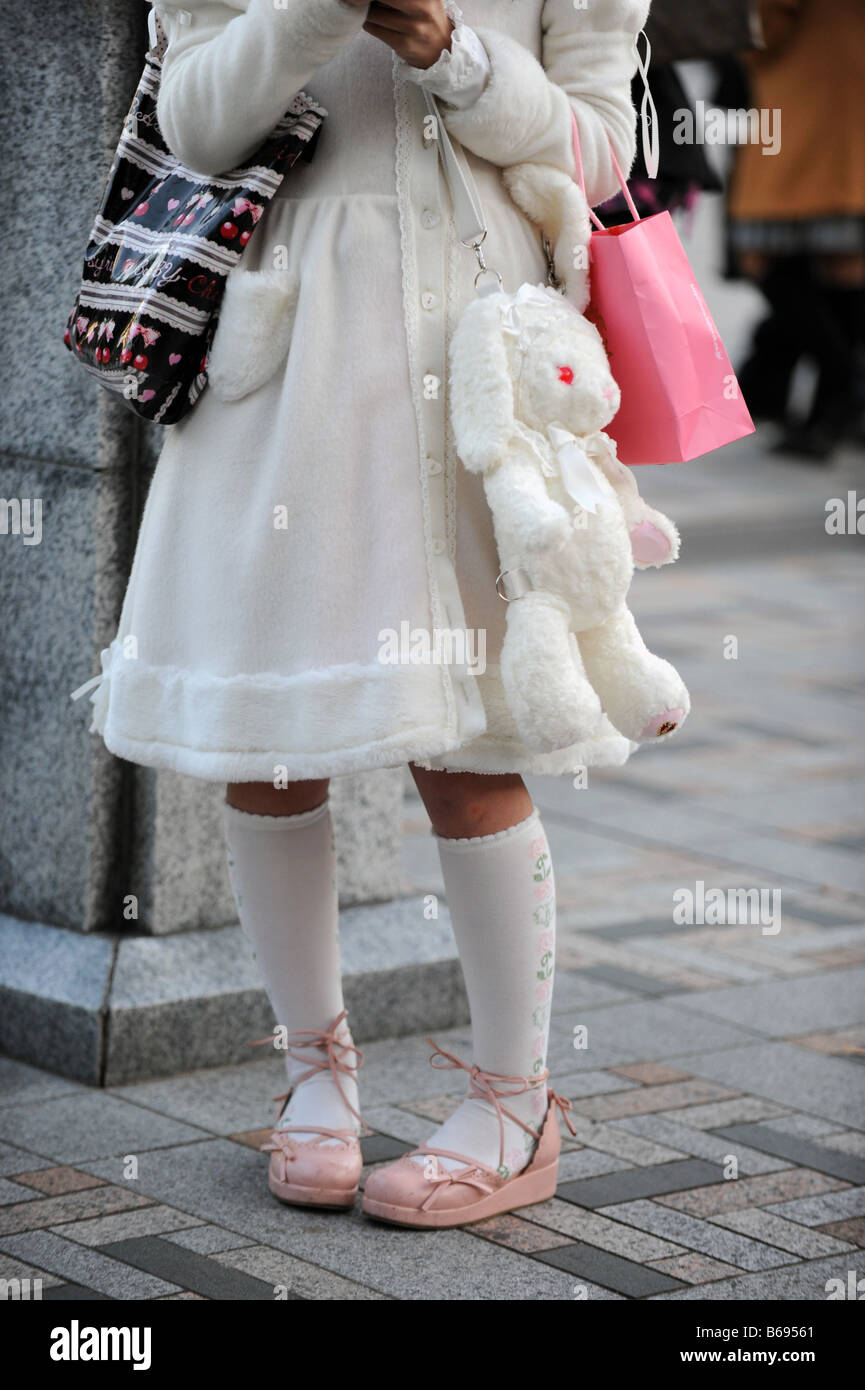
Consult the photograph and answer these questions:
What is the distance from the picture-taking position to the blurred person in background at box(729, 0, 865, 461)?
359 inches

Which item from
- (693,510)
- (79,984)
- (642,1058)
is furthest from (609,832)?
(693,510)

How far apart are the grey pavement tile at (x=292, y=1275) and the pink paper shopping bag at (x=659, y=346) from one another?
109 centimetres

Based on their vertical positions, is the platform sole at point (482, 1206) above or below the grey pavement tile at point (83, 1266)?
above

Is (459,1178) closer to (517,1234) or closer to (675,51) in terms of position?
(517,1234)

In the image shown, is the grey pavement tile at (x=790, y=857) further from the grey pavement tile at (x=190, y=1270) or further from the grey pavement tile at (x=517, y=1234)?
the grey pavement tile at (x=190, y=1270)

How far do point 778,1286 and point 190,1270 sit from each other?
73 centimetres

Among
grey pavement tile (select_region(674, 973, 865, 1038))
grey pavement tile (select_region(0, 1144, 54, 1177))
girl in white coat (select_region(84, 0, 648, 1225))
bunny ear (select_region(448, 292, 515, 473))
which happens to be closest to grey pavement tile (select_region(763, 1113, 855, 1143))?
grey pavement tile (select_region(674, 973, 865, 1038))

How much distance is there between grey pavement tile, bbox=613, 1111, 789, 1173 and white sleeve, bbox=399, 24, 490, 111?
153 centimetres

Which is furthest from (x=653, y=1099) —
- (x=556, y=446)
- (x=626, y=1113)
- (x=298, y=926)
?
(x=556, y=446)

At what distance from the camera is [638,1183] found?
2.84 m

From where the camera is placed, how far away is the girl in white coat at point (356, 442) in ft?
7.93

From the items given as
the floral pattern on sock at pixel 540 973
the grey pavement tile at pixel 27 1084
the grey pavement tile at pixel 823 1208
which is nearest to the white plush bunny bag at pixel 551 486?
the floral pattern on sock at pixel 540 973
